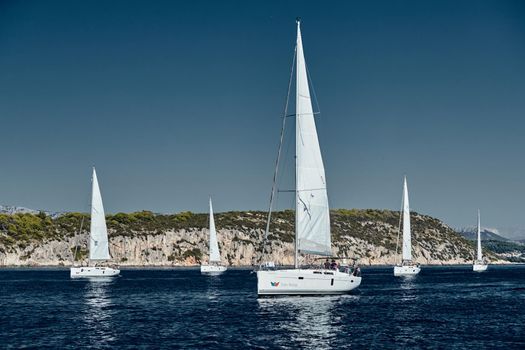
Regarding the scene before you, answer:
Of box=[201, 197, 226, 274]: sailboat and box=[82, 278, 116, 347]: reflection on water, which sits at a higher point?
box=[201, 197, 226, 274]: sailboat

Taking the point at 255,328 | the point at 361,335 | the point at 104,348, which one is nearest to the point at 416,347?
the point at 361,335

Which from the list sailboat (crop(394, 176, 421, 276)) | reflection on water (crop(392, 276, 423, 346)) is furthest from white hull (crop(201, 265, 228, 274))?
reflection on water (crop(392, 276, 423, 346))

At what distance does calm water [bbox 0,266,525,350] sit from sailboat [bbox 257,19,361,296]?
4.83ft

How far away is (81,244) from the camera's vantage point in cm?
17600

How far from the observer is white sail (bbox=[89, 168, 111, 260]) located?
4200 inches

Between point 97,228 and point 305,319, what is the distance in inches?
2728

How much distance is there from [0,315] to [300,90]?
31.2 metres

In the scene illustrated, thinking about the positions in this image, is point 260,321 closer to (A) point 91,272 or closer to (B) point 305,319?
(B) point 305,319

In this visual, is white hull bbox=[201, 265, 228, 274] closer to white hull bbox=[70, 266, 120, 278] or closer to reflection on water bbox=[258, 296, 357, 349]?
white hull bbox=[70, 266, 120, 278]

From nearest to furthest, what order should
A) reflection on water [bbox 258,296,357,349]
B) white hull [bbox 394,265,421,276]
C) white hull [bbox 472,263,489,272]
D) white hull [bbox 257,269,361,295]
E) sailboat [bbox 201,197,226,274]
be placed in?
reflection on water [bbox 258,296,357,349] → white hull [bbox 257,269,361,295] → white hull [bbox 394,265,421,276] → sailboat [bbox 201,197,226,274] → white hull [bbox 472,263,489,272]

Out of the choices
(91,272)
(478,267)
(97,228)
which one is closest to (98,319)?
(97,228)

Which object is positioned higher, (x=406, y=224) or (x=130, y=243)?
(x=406, y=224)

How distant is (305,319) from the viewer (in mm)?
45594

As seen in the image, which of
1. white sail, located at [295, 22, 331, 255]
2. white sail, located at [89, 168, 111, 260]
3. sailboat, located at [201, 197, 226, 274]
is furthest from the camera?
sailboat, located at [201, 197, 226, 274]
